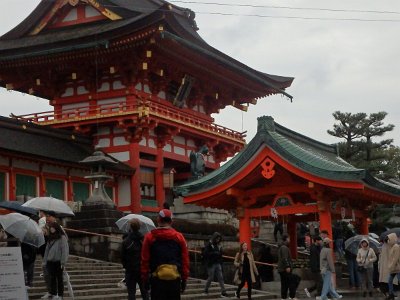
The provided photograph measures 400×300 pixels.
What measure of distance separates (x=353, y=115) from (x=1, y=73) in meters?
17.2

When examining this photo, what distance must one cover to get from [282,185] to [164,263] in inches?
428

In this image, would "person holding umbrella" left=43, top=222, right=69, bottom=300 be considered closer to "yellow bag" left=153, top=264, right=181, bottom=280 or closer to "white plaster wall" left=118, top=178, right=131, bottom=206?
"yellow bag" left=153, top=264, right=181, bottom=280

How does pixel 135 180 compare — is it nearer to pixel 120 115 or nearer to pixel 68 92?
pixel 120 115

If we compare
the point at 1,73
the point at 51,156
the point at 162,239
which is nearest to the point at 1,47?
the point at 1,73

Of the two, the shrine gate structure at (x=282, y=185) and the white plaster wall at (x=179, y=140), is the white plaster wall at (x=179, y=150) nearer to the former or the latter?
the white plaster wall at (x=179, y=140)

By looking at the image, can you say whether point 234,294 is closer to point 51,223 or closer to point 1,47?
point 51,223

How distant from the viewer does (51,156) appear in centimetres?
2764

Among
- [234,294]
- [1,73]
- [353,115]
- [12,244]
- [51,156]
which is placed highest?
[1,73]

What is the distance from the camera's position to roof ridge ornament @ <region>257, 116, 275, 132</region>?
1883 centimetres

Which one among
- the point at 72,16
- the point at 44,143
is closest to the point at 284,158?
the point at 44,143

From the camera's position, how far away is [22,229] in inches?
477

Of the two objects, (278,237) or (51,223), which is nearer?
(51,223)

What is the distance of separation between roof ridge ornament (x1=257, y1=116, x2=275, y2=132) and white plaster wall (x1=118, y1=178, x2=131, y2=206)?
45.4 ft

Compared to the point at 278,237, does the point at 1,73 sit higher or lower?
higher
